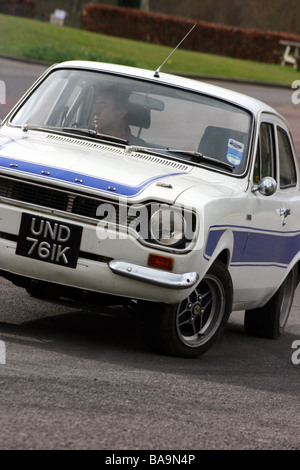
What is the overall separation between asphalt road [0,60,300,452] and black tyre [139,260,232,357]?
100mm

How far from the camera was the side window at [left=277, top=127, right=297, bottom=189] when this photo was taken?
812cm

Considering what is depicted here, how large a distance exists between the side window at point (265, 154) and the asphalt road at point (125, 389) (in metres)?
1.29

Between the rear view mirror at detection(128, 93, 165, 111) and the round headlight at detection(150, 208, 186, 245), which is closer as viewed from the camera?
the round headlight at detection(150, 208, 186, 245)

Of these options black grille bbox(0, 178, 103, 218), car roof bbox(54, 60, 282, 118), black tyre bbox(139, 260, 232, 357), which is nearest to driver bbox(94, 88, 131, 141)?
car roof bbox(54, 60, 282, 118)

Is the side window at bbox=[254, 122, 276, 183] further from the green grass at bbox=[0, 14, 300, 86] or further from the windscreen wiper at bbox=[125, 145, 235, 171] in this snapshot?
the green grass at bbox=[0, 14, 300, 86]

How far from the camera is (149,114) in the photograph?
7348 mm

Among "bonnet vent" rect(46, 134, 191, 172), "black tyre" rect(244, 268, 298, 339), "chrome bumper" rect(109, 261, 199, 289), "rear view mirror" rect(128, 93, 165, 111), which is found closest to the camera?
"chrome bumper" rect(109, 261, 199, 289)

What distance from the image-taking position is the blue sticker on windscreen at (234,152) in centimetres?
729

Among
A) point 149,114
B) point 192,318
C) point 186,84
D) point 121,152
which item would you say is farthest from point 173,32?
point 192,318

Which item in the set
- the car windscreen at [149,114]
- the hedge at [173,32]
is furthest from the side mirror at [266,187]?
the hedge at [173,32]

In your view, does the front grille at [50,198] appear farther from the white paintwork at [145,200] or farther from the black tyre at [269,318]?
the black tyre at [269,318]

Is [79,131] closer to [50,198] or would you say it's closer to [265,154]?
[50,198]

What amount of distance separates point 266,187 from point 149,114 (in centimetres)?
96
